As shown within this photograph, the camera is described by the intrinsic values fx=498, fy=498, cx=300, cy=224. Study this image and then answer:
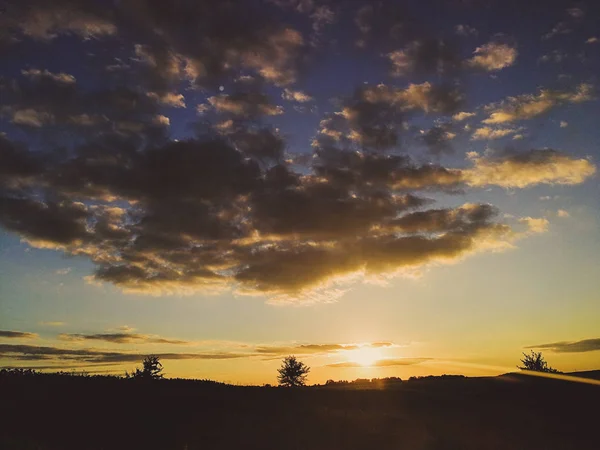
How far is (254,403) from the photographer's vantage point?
34.7m

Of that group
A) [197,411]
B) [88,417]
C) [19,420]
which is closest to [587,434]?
[197,411]

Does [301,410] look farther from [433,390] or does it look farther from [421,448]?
[433,390]

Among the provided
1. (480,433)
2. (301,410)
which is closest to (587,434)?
(480,433)

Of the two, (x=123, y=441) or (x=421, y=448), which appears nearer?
(x=123, y=441)

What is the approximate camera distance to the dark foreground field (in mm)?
25578

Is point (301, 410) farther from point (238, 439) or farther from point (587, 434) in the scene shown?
point (587, 434)

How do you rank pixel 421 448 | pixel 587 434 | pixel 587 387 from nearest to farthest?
1. pixel 421 448
2. pixel 587 434
3. pixel 587 387

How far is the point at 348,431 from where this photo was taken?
92.9 feet

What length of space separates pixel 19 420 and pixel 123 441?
595 cm

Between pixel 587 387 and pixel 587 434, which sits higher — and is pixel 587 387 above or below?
above

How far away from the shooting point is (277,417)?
3092 centimetres

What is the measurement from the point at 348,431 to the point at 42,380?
20545 millimetres

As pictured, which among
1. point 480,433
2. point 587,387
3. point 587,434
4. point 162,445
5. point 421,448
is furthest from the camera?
point 587,387

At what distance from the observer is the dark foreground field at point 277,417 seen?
25578 millimetres
